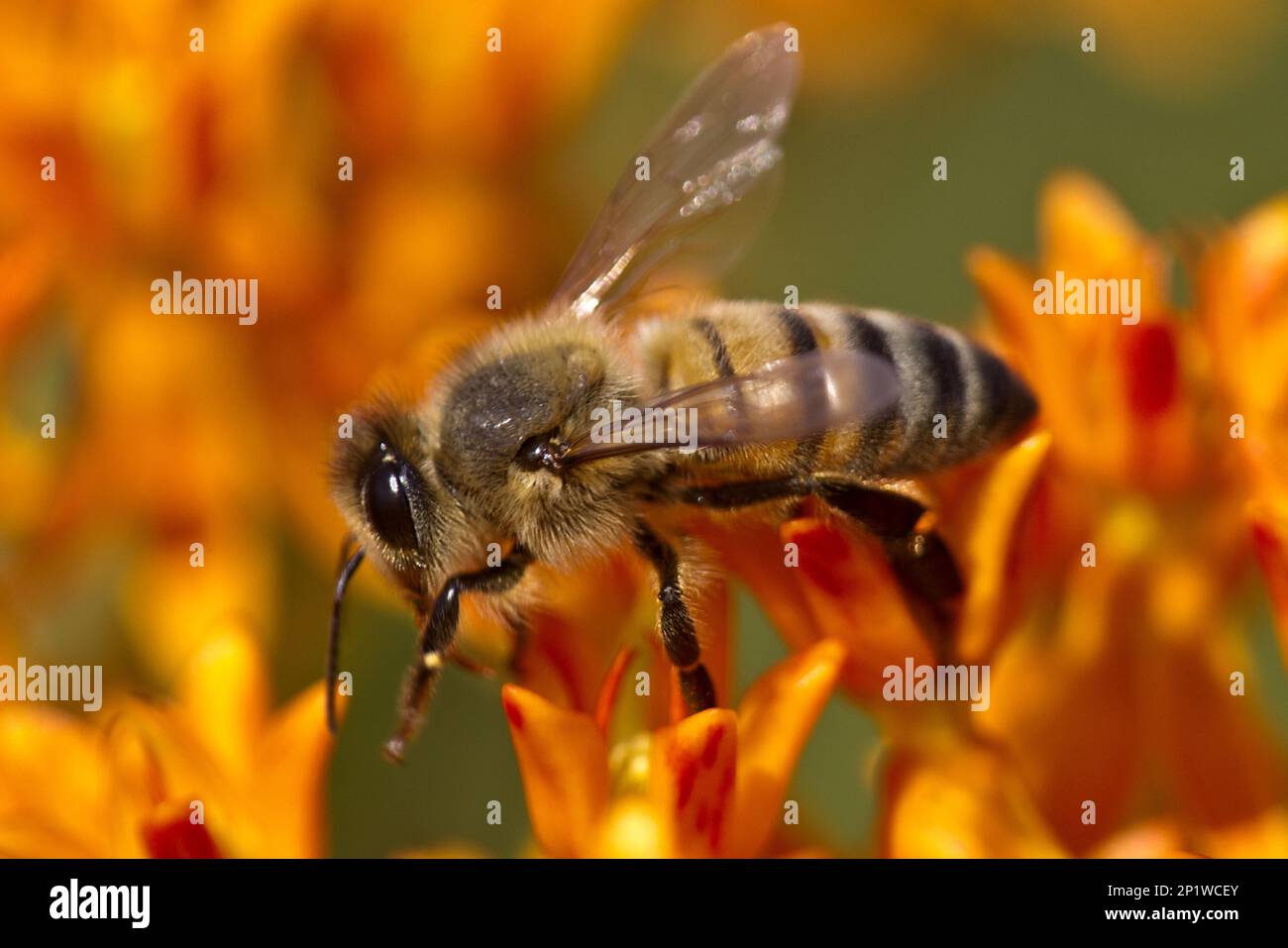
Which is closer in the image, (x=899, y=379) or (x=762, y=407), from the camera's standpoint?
(x=762, y=407)

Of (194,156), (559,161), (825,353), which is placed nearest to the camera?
(825,353)

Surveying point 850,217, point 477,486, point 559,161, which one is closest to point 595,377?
point 477,486

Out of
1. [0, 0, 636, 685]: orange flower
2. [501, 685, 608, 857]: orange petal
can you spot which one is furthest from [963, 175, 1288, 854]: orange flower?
[0, 0, 636, 685]: orange flower

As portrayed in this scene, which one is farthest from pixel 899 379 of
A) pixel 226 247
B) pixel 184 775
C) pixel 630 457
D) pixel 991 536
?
pixel 226 247

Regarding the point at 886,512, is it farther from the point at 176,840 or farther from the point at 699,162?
the point at 176,840

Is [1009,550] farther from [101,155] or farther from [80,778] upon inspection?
[101,155]

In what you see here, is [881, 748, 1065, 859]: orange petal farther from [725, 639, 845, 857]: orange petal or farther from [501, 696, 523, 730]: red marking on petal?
[501, 696, 523, 730]: red marking on petal
